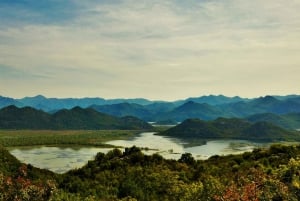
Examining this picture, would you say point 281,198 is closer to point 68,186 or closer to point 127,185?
point 127,185

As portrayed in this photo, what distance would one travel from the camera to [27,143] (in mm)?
155500

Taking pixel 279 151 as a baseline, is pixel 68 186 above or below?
below

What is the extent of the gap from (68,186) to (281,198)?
3203cm

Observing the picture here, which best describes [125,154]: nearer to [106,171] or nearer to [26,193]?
[106,171]

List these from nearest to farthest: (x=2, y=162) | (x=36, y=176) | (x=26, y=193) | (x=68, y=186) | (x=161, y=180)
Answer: (x=26, y=193) < (x=161, y=180) < (x=68, y=186) < (x=36, y=176) < (x=2, y=162)

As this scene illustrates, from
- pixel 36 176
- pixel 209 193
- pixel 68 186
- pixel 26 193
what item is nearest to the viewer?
pixel 26 193

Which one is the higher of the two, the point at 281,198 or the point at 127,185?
the point at 281,198

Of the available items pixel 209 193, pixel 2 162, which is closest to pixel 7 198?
pixel 209 193

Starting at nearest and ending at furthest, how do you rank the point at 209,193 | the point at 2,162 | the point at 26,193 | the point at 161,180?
1. the point at 26,193
2. the point at 209,193
3. the point at 161,180
4. the point at 2,162

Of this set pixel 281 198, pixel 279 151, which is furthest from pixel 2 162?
pixel 281 198

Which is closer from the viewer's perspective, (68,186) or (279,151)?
(68,186)

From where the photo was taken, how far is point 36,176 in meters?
63.1

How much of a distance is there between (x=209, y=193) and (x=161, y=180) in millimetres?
17601

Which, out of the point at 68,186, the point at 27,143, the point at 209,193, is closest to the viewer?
the point at 209,193
